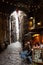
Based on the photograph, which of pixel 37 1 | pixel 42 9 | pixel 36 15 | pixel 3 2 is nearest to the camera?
pixel 37 1

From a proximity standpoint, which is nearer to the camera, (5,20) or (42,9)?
(42,9)

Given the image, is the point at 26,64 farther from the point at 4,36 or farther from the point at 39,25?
the point at 4,36

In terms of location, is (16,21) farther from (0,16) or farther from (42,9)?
(42,9)

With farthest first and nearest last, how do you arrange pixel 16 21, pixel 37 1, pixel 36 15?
pixel 16 21
pixel 36 15
pixel 37 1

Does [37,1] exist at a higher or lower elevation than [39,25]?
higher

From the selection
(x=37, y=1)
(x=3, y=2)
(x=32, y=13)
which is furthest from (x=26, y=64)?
(x=32, y=13)

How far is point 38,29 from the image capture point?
857 inches

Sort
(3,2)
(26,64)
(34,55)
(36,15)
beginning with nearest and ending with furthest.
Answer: (34,55), (26,64), (3,2), (36,15)

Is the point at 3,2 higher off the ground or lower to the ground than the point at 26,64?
higher

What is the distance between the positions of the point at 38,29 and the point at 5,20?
586 centimetres

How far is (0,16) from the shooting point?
76.8ft

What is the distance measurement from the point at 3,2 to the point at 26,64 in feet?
28.9

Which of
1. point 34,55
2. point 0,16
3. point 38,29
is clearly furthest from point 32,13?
point 34,55

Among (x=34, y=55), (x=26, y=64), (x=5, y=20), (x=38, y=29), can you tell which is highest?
(x=5, y=20)
